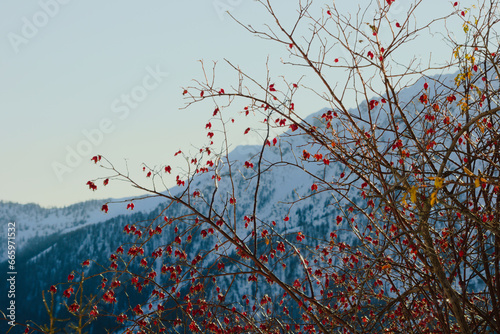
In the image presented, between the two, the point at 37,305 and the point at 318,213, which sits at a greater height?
the point at 318,213

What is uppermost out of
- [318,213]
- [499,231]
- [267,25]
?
[318,213]

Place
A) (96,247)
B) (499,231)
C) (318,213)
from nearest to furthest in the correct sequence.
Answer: (499,231)
(96,247)
(318,213)

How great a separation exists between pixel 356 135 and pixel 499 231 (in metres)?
1.19

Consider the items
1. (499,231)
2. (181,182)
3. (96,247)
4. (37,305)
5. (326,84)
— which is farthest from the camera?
(96,247)

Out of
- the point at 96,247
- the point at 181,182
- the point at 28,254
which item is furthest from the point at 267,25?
the point at 28,254

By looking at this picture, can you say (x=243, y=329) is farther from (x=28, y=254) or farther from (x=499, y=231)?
(x=28, y=254)

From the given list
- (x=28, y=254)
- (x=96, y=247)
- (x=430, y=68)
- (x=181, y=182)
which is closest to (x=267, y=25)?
(x=430, y=68)

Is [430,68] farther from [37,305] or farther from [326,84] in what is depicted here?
[37,305]

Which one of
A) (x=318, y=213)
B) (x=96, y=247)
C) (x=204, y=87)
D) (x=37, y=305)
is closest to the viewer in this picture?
(x=204, y=87)

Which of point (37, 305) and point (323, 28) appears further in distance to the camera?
point (37, 305)

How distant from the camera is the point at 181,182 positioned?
16.2 ft

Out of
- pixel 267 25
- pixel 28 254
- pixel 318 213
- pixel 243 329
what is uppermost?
pixel 318 213

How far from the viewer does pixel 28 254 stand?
468 feet

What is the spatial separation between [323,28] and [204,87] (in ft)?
3.50
